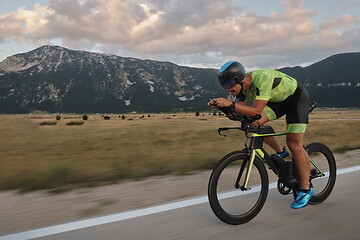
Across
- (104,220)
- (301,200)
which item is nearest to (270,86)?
(301,200)

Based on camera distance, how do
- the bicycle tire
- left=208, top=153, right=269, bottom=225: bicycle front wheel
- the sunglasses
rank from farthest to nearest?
the bicycle tire < the sunglasses < left=208, top=153, right=269, bottom=225: bicycle front wheel

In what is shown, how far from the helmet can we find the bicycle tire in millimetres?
1482

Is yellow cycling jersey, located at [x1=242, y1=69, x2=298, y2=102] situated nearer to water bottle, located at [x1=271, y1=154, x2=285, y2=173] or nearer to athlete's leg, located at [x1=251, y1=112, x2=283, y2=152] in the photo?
athlete's leg, located at [x1=251, y1=112, x2=283, y2=152]

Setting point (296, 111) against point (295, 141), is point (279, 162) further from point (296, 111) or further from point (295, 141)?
point (296, 111)

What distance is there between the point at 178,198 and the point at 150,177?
160 centimetres

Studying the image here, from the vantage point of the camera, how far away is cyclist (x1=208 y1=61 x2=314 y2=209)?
10.3ft

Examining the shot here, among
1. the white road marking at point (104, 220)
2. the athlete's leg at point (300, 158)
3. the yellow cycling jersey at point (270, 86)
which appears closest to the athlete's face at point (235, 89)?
the yellow cycling jersey at point (270, 86)

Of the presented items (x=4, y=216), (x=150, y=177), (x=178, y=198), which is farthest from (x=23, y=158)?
(x=178, y=198)

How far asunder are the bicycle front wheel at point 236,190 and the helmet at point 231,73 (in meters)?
0.75

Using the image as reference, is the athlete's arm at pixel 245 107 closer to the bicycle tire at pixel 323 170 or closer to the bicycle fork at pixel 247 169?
the bicycle fork at pixel 247 169

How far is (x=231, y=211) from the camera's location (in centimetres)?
323

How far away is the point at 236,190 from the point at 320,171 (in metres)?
1.37

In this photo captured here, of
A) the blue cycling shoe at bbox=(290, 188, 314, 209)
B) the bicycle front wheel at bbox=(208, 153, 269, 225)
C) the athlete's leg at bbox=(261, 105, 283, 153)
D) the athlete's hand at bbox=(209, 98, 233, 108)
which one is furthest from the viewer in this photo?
the athlete's leg at bbox=(261, 105, 283, 153)

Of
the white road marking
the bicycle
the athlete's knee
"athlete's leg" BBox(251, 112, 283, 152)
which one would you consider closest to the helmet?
the bicycle
